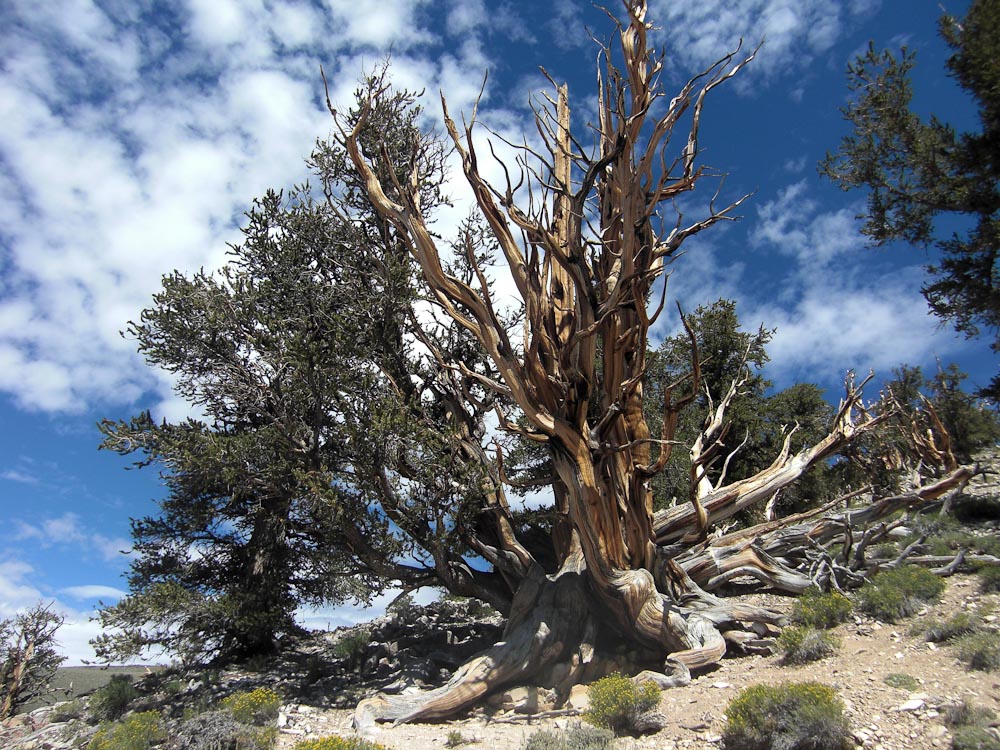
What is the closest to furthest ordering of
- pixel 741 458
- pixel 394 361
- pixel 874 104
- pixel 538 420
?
pixel 538 420 → pixel 394 361 → pixel 874 104 → pixel 741 458

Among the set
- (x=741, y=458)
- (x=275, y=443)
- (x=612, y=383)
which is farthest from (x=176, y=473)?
(x=741, y=458)

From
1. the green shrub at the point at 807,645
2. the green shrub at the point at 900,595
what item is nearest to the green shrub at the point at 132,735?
the green shrub at the point at 807,645

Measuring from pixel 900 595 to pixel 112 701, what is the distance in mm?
9905

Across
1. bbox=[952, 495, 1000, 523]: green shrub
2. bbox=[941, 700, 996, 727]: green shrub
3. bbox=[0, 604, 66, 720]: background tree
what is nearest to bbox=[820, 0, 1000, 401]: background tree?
bbox=[952, 495, 1000, 523]: green shrub

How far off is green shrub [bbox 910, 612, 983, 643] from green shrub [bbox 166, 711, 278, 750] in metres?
6.40

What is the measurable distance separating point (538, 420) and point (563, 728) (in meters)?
3.31

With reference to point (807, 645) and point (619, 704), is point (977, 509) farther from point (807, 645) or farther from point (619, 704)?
point (619, 704)

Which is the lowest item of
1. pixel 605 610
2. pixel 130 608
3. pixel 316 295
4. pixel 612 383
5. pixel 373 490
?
pixel 605 610

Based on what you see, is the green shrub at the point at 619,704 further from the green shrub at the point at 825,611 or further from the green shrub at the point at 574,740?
the green shrub at the point at 825,611

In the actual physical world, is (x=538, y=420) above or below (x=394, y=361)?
below

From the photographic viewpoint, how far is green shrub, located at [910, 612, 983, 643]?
596cm

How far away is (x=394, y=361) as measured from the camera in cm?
1049

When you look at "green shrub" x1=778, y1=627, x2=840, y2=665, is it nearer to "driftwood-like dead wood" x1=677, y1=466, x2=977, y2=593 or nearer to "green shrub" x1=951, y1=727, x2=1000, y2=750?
"driftwood-like dead wood" x1=677, y1=466, x2=977, y2=593

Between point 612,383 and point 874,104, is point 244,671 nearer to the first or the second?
point 612,383
